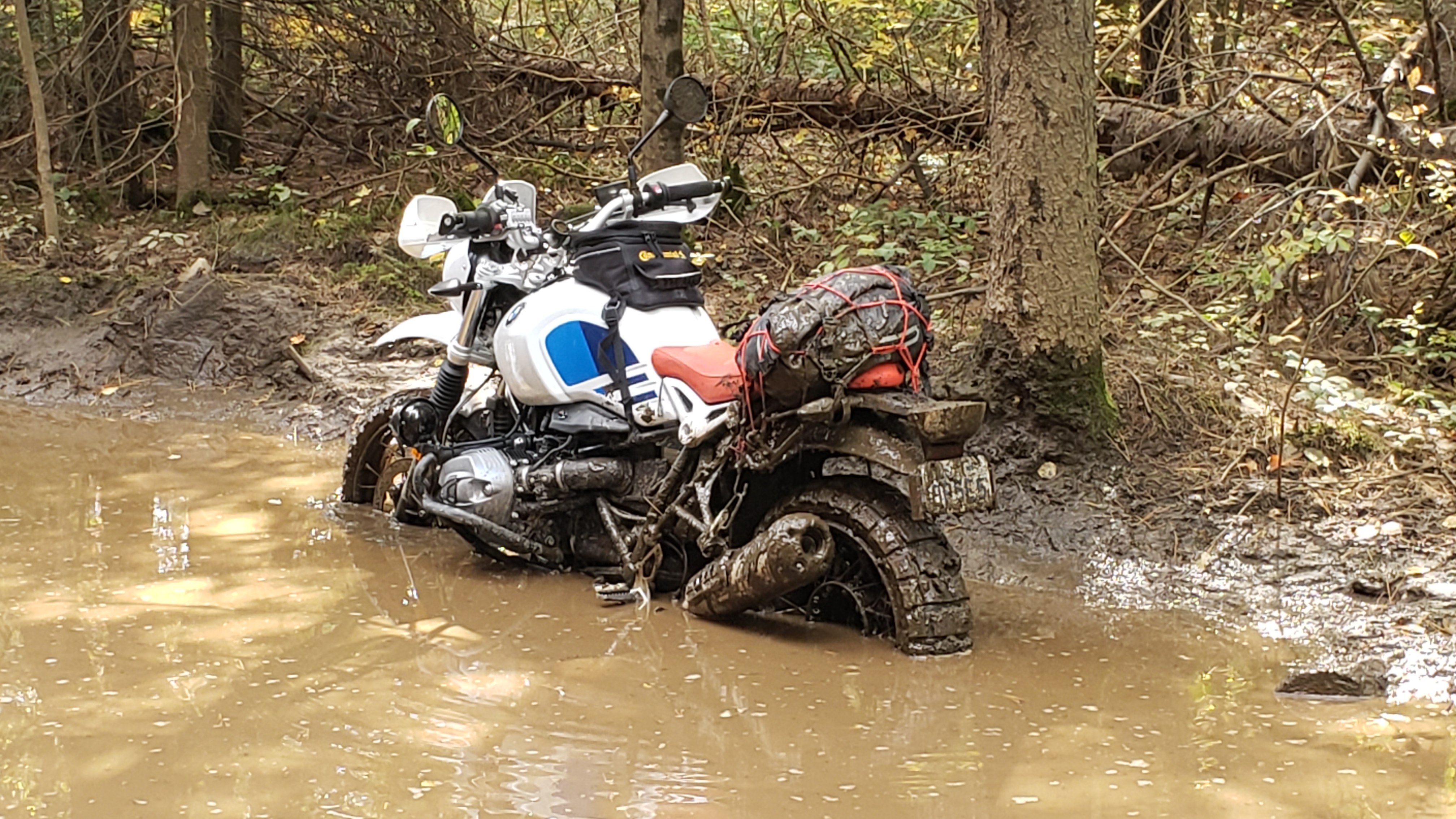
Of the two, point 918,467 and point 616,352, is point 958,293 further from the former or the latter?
point 918,467

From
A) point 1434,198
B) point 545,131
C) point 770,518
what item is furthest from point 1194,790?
point 545,131

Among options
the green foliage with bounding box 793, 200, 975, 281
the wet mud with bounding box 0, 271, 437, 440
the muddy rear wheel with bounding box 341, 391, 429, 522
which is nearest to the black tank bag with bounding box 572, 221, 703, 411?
the muddy rear wheel with bounding box 341, 391, 429, 522

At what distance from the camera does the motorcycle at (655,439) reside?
450 centimetres

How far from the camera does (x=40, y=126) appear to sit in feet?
32.0

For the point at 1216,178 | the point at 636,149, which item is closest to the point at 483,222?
the point at 636,149

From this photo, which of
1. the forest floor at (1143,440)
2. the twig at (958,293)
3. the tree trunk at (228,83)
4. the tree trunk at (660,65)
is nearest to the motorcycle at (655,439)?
the forest floor at (1143,440)

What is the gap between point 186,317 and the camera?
8727 millimetres

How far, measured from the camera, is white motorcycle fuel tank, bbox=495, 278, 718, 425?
17.1ft

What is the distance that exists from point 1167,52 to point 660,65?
3262 mm

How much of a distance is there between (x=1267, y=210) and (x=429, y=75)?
6331mm

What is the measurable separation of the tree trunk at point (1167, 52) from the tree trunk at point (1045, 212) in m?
2.49

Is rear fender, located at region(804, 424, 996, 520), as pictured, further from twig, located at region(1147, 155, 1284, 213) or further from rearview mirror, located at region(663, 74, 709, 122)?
twig, located at region(1147, 155, 1284, 213)

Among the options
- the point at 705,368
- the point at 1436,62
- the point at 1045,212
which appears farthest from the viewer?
the point at 1436,62

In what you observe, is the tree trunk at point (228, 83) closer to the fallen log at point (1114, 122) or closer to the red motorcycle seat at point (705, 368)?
the fallen log at point (1114, 122)
